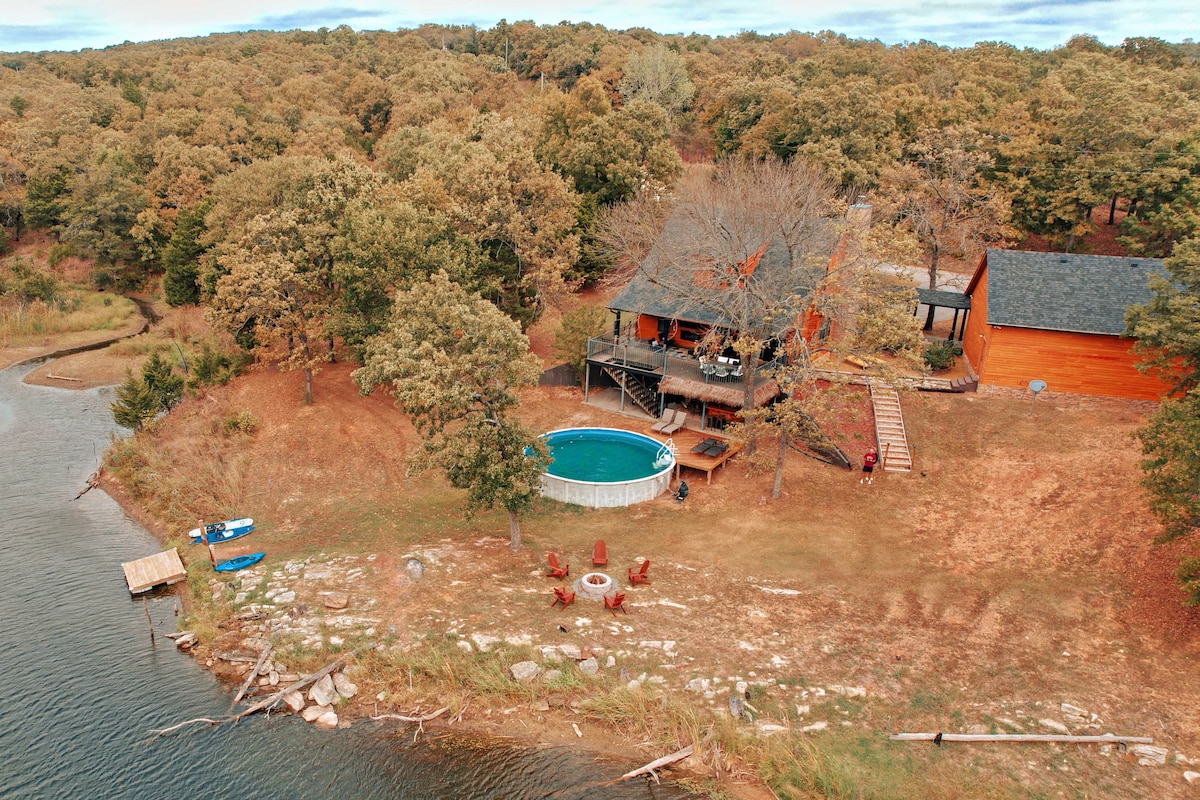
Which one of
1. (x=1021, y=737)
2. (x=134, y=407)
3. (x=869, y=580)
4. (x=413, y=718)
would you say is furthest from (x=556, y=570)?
(x=134, y=407)

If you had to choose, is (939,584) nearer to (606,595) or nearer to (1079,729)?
(1079,729)

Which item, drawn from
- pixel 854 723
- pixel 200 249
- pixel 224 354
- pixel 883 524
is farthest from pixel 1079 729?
pixel 200 249

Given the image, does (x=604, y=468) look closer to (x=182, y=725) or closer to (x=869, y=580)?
(x=869, y=580)

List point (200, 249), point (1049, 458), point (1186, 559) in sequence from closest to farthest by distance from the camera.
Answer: point (1186, 559), point (1049, 458), point (200, 249)

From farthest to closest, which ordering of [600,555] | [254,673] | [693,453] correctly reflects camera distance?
[693,453], [600,555], [254,673]

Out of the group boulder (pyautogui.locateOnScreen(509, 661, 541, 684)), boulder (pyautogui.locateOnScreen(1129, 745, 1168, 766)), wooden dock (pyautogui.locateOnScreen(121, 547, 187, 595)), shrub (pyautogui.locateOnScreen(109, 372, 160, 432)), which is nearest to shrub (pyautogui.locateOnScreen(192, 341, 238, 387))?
shrub (pyautogui.locateOnScreen(109, 372, 160, 432))

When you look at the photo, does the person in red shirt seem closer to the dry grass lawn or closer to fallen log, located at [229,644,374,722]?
the dry grass lawn
